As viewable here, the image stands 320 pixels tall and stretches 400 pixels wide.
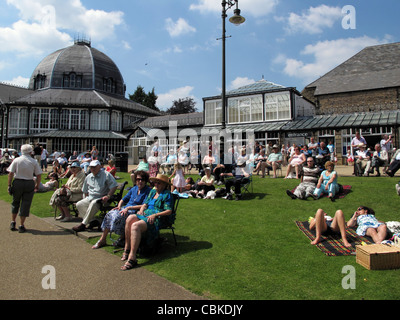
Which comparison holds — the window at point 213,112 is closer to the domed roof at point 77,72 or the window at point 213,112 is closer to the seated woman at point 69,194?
the domed roof at point 77,72

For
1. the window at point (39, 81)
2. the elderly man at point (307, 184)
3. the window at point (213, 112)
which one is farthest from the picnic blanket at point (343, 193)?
the window at point (39, 81)

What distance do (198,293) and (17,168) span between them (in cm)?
566

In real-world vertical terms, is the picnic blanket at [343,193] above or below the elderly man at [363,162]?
below

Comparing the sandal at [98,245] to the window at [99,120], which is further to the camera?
the window at [99,120]

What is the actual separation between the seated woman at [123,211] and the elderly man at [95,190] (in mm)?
879

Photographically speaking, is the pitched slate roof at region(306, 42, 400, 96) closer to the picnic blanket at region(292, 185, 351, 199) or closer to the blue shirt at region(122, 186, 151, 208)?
the picnic blanket at region(292, 185, 351, 199)

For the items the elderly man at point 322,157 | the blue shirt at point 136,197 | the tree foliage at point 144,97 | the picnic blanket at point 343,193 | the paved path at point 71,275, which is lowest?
the paved path at point 71,275

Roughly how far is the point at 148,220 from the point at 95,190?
2.33 m

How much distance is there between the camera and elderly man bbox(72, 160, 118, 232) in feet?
21.7

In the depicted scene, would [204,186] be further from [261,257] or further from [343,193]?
[261,257]

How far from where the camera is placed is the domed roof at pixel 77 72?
153 ft

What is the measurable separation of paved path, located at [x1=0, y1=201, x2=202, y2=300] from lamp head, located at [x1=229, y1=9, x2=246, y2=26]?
10.8 meters

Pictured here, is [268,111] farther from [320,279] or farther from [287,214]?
[320,279]

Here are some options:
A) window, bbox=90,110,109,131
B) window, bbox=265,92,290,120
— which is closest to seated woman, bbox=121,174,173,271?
window, bbox=265,92,290,120
